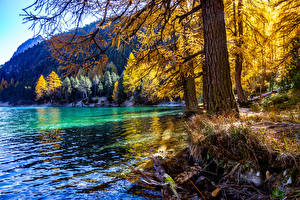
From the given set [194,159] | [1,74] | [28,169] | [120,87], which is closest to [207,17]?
[194,159]

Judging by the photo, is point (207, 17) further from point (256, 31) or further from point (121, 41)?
point (256, 31)

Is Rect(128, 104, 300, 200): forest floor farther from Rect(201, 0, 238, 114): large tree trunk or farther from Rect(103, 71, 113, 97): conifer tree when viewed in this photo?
Rect(103, 71, 113, 97): conifer tree

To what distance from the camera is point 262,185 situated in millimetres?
2709

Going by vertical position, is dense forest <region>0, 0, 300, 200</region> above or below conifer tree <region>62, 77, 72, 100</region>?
below

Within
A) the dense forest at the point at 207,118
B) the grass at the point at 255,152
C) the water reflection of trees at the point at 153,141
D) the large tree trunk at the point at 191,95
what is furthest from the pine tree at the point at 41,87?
the grass at the point at 255,152

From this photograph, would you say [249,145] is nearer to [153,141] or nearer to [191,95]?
[153,141]

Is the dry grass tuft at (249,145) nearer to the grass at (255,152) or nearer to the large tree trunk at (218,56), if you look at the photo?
→ the grass at (255,152)

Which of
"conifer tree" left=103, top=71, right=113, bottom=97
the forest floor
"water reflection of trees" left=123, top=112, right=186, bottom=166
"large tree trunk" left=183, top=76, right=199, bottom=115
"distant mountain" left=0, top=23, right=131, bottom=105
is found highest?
"distant mountain" left=0, top=23, right=131, bottom=105

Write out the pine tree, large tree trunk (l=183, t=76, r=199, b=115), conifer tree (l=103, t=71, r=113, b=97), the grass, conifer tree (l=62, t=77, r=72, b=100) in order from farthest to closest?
the pine tree, conifer tree (l=62, t=77, r=72, b=100), conifer tree (l=103, t=71, r=113, b=97), large tree trunk (l=183, t=76, r=199, b=115), the grass

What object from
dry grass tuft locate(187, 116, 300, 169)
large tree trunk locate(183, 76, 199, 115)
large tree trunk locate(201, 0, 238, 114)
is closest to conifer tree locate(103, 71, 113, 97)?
large tree trunk locate(183, 76, 199, 115)

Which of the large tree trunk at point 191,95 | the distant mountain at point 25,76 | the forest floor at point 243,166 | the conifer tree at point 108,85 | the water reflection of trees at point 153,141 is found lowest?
the water reflection of trees at point 153,141

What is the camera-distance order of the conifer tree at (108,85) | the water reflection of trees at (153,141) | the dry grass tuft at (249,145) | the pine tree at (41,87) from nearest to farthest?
the dry grass tuft at (249,145)
the water reflection of trees at (153,141)
the conifer tree at (108,85)
the pine tree at (41,87)

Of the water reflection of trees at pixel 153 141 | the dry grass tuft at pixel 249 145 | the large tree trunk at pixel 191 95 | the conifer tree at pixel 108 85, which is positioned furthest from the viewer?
the conifer tree at pixel 108 85

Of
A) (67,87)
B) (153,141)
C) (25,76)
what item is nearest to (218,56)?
(153,141)
